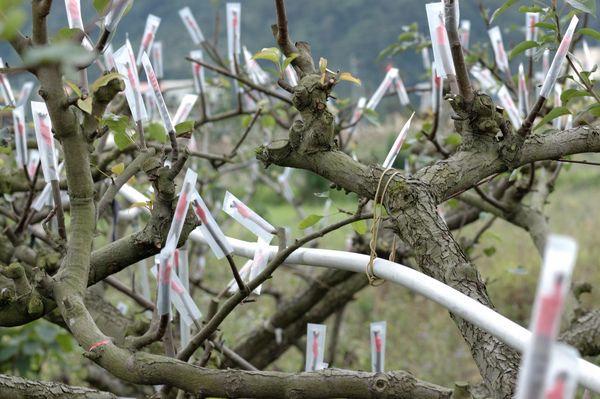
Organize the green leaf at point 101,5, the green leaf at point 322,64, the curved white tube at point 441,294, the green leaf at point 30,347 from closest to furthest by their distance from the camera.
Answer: the curved white tube at point 441,294 → the green leaf at point 101,5 → the green leaf at point 322,64 → the green leaf at point 30,347

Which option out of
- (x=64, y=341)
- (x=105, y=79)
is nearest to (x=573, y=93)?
(x=105, y=79)

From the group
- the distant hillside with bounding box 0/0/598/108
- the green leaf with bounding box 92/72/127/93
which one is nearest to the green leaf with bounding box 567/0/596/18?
the green leaf with bounding box 92/72/127/93

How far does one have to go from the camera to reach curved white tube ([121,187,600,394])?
457 mm

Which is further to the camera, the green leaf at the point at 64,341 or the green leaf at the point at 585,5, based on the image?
the green leaf at the point at 64,341

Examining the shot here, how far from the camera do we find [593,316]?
1.39 metres

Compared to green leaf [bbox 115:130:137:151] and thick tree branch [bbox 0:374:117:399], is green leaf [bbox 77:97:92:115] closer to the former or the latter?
green leaf [bbox 115:130:137:151]

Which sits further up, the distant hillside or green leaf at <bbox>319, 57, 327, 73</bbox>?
the distant hillside

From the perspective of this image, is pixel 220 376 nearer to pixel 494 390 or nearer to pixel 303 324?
pixel 494 390

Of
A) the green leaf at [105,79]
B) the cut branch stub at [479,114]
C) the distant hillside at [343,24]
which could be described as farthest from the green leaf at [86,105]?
the distant hillside at [343,24]

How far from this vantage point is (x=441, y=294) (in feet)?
1.80

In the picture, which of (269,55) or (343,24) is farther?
(343,24)

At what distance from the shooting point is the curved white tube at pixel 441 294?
457mm

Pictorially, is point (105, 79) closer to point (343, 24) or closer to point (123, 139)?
point (123, 139)

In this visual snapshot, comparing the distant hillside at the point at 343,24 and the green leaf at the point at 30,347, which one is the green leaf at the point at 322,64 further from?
the distant hillside at the point at 343,24
